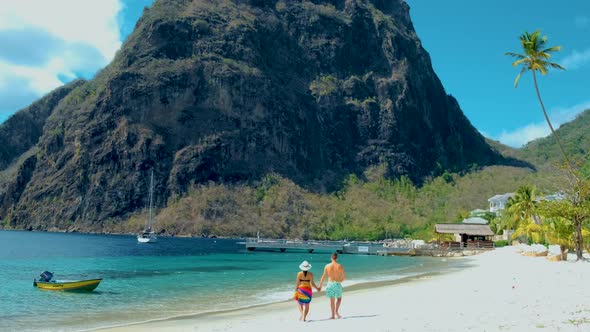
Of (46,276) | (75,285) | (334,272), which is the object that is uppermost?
(334,272)

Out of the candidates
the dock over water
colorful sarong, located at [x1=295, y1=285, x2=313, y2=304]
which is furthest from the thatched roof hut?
colorful sarong, located at [x1=295, y1=285, x2=313, y2=304]

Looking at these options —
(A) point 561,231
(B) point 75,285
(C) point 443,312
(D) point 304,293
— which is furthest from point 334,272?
(A) point 561,231

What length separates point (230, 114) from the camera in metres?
159

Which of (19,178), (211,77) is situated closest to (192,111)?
(211,77)

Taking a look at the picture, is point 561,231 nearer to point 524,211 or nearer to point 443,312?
point 443,312

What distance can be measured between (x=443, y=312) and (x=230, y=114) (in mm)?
143751

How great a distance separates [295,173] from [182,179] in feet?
105

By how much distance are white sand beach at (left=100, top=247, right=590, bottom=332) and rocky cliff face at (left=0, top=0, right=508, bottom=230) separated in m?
126

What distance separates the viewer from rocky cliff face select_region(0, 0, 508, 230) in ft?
500

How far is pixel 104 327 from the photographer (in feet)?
68.2

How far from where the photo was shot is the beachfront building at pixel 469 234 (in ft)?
253

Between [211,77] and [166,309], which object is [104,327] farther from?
[211,77]

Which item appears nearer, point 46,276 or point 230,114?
point 46,276

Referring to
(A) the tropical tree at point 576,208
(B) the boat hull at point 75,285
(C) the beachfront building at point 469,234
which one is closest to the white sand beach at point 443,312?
(A) the tropical tree at point 576,208
